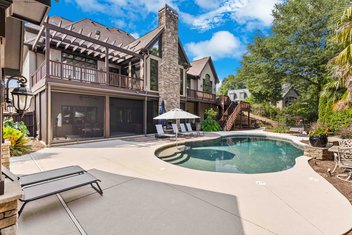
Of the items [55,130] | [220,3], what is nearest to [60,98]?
[55,130]

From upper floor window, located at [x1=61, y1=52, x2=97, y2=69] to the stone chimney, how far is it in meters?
5.53

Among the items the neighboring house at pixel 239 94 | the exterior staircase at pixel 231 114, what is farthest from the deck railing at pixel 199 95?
the neighboring house at pixel 239 94

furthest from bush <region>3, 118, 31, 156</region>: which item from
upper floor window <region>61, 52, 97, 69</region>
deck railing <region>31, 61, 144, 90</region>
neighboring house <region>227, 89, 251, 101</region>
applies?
neighboring house <region>227, 89, 251, 101</region>

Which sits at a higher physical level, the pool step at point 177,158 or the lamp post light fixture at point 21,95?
the lamp post light fixture at point 21,95

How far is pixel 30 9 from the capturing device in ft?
8.07

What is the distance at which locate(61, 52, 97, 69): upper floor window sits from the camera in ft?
40.3

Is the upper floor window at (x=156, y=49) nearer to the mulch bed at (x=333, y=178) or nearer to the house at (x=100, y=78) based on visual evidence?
the house at (x=100, y=78)

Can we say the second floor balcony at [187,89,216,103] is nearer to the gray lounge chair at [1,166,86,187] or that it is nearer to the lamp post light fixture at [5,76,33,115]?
the gray lounge chair at [1,166,86,187]

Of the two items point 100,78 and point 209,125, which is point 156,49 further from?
point 209,125

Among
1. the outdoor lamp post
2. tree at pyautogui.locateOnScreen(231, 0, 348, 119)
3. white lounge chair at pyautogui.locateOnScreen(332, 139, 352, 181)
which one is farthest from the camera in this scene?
tree at pyautogui.locateOnScreen(231, 0, 348, 119)

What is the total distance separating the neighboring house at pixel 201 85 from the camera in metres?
19.5

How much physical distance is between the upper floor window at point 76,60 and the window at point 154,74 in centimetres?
457

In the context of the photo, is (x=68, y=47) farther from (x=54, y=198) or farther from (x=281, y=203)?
(x=281, y=203)

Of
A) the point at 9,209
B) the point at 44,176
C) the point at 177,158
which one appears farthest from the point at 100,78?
the point at 9,209
